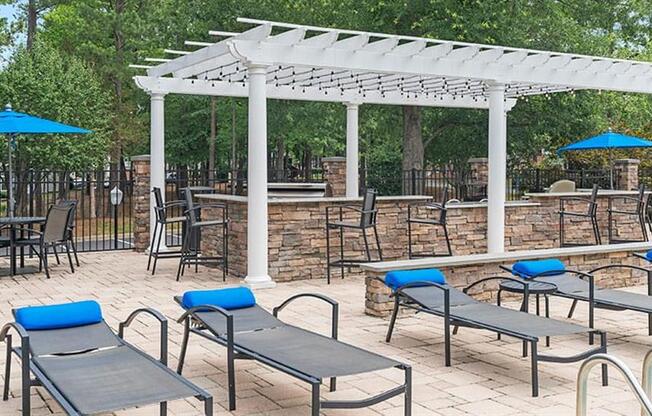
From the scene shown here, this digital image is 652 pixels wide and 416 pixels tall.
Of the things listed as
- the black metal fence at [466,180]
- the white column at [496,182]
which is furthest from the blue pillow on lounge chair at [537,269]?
the black metal fence at [466,180]

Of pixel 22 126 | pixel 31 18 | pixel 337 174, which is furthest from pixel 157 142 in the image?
pixel 31 18

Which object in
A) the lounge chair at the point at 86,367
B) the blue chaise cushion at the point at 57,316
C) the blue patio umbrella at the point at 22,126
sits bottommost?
the lounge chair at the point at 86,367

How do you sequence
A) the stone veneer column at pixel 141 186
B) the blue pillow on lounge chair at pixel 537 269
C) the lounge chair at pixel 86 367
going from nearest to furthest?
the lounge chair at pixel 86 367, the blue pillow on lounge chair at pixel 537 269, the stone veneer column at pixel 141 186

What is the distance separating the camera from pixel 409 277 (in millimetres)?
6461

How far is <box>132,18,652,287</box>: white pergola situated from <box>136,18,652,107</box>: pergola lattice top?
0.01 m

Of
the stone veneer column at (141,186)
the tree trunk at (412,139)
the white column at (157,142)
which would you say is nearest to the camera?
the white column at (157,142)

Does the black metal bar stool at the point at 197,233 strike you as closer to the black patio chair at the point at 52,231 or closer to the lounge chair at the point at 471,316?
the black patio chair at the point at 52,231

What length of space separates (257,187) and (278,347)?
4.61 m

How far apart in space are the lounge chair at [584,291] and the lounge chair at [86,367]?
12.0 ft

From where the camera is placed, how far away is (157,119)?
40.3 ft

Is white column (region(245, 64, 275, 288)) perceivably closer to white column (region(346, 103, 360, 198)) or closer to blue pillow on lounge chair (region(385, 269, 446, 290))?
blue pillow on lounge chair (region(385, 269, 446, 290))

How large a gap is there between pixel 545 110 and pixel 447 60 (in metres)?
11.4

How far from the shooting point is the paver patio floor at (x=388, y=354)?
466cm

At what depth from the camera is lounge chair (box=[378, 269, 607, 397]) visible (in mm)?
4963
